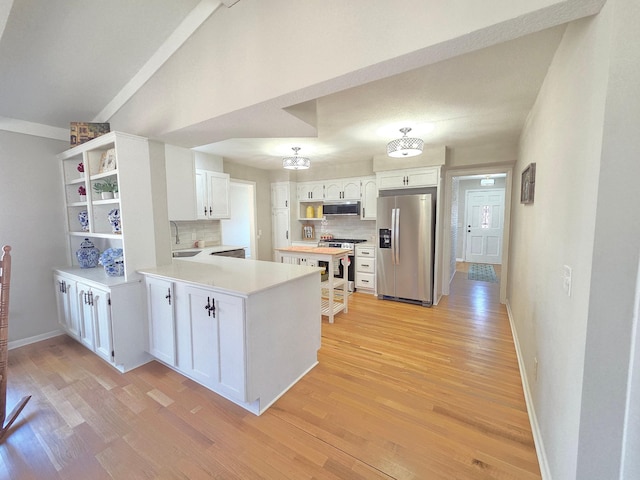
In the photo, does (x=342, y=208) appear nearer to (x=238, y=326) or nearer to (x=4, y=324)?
(x=238, y=326)

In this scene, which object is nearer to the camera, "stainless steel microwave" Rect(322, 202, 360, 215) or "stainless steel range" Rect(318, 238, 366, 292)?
"stainless steel range" Rect(318, 238, 366, 292)

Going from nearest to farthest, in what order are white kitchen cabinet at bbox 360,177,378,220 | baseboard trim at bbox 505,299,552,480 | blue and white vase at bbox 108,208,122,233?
baseboard trim at bbox 505,299,552,480, blue and white vase at bbox 108,208,122,233, white kitchen cabinet at bbox 360,177,378,220

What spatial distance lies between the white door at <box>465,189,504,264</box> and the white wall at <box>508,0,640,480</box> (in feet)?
22.1

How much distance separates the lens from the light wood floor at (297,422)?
1467mm

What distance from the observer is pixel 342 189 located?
502 centimetres

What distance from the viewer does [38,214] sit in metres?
2.90

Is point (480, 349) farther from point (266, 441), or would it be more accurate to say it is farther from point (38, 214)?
point (38, 214)

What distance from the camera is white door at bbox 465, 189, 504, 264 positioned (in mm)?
7176

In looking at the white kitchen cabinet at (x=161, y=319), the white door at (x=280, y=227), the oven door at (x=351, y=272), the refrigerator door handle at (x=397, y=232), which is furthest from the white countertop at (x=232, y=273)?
the white door at (x=280, y=227)

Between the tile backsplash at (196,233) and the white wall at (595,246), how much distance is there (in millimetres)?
4311

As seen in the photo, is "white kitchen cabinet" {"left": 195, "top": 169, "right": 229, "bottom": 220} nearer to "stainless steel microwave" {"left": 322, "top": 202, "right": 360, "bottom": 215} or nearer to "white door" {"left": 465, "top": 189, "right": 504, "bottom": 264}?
"stainless steel microwave" {"left": 322, "top": 202, "right": 360, "bottom": 215}

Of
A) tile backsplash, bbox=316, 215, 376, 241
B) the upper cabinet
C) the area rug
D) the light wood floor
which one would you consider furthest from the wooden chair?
the area rug

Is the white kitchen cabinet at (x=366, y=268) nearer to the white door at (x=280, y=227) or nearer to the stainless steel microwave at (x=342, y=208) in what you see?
the stainless steel microwave at (x=342, y=208)

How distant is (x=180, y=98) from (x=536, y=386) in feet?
10.9
